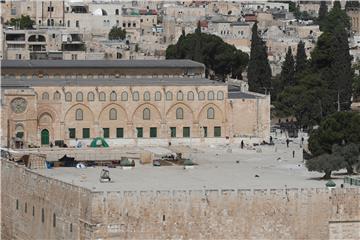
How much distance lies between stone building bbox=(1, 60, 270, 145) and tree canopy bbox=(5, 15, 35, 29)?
3829 centimetres

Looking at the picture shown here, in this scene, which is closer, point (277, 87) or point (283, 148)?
point (283, 148)

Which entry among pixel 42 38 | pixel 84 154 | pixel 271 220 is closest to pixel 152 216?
pixel 271 220

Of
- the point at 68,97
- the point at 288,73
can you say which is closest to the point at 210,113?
the point at 68,97

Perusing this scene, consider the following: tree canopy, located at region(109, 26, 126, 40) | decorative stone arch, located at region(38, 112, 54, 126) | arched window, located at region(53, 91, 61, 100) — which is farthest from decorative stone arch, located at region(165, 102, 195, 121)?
tree canopy, located at region(109, 26, 126, 40)

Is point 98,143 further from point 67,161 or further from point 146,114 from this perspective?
point 67,161

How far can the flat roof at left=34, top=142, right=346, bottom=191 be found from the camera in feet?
130

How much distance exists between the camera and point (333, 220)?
39.1 meters

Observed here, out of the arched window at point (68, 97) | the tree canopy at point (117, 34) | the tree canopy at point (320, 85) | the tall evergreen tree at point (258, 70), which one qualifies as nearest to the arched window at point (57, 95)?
the arched window at point (68, 97)

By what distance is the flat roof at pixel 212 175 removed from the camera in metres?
39.6

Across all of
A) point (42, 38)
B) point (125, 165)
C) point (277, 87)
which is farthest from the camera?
point (42, 38)

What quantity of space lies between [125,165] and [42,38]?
42.3m

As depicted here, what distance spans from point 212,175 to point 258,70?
2514cm

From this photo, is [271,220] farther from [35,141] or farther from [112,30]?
[112,30]

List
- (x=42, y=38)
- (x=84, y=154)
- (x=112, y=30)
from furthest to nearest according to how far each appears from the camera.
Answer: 1. (x=112, y=30)
2. (x=42, y=38)
3. (x=84, y=154)
